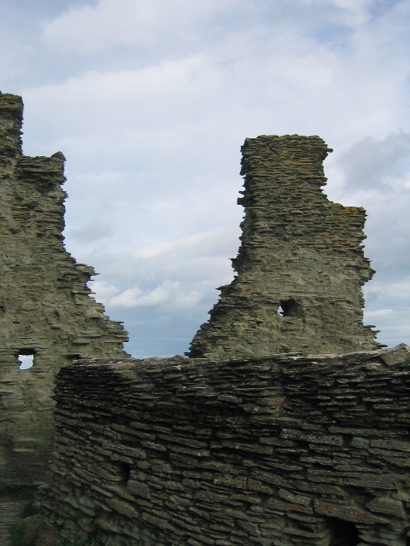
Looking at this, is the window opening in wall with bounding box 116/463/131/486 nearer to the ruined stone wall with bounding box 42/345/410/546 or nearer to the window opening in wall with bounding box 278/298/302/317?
the ruined stone wall with bounding box 42/345/410/546

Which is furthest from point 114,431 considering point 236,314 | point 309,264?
point 309,264

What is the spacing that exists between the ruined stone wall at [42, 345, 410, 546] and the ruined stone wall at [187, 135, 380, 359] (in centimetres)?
392

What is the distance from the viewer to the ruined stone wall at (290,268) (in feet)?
35.2

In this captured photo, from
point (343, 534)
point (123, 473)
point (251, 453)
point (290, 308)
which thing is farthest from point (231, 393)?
point (290, 308)

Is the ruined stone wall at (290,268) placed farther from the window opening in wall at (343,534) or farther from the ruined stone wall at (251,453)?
the window opening in wall at (343,534)

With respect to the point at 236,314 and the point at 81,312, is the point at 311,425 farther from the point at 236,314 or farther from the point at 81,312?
the point at 81,312

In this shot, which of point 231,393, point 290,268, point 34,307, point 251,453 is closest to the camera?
point 251,453

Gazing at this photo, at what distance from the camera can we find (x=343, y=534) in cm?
481

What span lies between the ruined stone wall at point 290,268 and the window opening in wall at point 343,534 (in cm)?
571

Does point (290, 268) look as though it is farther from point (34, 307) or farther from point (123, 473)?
point (123, 473)

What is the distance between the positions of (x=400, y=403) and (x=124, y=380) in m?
3.56

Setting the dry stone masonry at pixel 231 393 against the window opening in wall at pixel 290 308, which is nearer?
the dry stone masonry at pixel 231 393

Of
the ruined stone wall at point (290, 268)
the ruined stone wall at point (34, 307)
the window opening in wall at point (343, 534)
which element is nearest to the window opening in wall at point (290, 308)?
the ruined stone wall at point (290, 268)

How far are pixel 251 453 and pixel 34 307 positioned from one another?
7.43 meters
